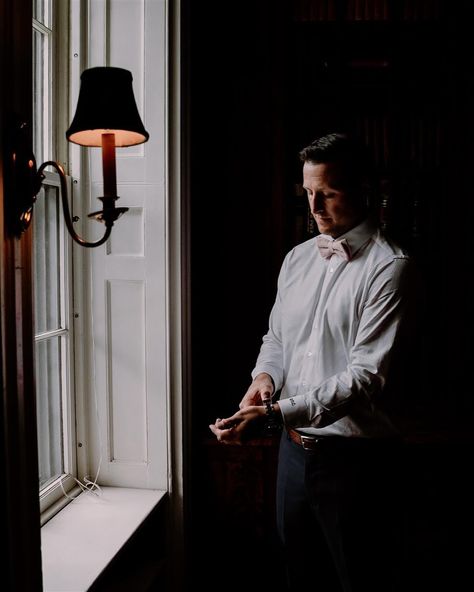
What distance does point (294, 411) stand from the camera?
1.59m

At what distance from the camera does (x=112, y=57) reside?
2252mm

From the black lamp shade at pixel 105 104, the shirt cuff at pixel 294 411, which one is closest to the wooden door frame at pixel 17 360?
the black lamp shade at pixel 105 104

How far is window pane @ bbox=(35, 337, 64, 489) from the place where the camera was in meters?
2.07

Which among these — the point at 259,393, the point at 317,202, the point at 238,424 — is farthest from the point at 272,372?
the point at 317,202

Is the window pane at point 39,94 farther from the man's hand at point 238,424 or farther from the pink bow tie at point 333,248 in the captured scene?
the man's hand at point 238,424

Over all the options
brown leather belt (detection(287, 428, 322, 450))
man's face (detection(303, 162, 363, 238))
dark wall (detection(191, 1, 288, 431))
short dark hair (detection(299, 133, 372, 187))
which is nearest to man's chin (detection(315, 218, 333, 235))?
man's face (detection(303, 162, 363, 238))

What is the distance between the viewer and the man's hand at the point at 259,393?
5.83 ft

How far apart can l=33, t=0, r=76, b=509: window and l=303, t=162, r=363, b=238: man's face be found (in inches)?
35.6

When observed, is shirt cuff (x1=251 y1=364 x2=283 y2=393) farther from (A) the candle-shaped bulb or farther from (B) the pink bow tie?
(A) the candle-shaped bulb

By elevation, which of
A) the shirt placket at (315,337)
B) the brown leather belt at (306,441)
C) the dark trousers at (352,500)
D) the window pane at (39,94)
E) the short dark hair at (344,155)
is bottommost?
the dark trousers at (352,500)

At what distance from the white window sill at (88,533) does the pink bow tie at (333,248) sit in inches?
43.7

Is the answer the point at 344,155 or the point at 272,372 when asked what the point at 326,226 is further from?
the point at 272,372

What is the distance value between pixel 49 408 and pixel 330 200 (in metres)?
1.21

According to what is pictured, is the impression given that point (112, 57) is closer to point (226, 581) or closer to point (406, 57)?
point (406, 57)
